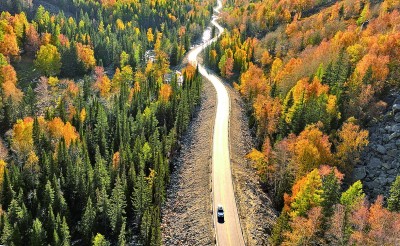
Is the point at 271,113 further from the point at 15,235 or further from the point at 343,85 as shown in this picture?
the point at 15,235

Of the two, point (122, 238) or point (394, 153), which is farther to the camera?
point (394, 153)

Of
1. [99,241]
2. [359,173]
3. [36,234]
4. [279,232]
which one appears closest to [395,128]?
[359,173]

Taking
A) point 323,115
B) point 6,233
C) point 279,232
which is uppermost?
point 323,115

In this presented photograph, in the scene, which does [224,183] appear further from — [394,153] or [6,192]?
[6,192]

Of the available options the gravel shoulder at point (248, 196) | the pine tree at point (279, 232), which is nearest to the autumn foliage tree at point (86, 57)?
the gravel shoulder at point (248, 196)

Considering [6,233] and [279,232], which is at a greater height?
[279,232]

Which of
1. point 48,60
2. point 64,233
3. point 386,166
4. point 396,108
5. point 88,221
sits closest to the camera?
point 64,233

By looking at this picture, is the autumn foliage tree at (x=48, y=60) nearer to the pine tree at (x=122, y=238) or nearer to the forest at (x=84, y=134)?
the forest at (x=84, y=134)
